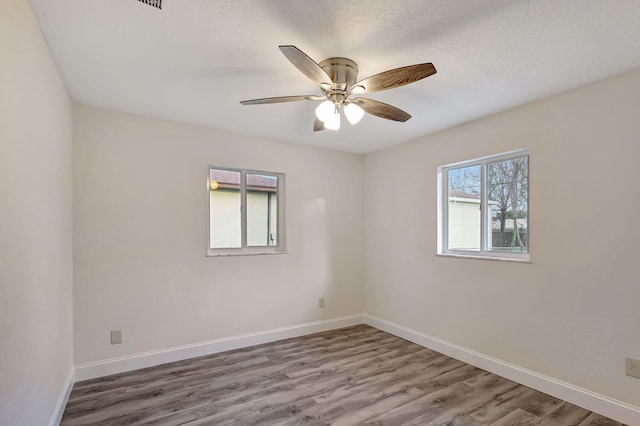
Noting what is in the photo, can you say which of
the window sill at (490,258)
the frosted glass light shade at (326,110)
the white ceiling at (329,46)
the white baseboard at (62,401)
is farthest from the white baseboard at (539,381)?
the white baseboard at (62,401)

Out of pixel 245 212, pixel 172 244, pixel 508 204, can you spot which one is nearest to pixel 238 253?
pixel 245 212

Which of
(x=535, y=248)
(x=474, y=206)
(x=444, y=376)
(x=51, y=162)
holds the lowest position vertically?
(x=444, y=376)

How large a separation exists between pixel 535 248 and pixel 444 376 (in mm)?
1353

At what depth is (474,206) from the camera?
3.22 meters

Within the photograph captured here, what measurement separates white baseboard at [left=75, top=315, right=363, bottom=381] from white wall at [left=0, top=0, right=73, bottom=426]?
1.40ft

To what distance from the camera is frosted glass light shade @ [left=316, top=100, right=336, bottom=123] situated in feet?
6.35

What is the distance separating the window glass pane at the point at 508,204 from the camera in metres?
2.81

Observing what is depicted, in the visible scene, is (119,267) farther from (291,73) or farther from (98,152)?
(291,73)

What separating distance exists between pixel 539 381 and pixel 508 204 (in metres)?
1.48

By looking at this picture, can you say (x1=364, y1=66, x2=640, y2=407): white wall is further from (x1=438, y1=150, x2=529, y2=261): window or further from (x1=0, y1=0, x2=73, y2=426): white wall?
(x1=0, y1=0, x2=73, y2=426): white wall

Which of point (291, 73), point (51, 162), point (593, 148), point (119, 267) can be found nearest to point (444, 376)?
point (593, 148)

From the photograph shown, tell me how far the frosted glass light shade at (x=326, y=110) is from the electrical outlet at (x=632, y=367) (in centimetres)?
254

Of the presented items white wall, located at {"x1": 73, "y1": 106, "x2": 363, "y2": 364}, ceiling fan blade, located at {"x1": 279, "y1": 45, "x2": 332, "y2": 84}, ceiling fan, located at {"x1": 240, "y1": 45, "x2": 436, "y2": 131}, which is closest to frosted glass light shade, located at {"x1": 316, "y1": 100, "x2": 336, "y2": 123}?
ceiling fan, located at {"x1": 240, "y1": 45, "x2": 436, "y2": 131}

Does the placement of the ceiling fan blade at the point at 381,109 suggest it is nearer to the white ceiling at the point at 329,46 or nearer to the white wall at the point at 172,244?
the white ceiling at the point at 329,46
